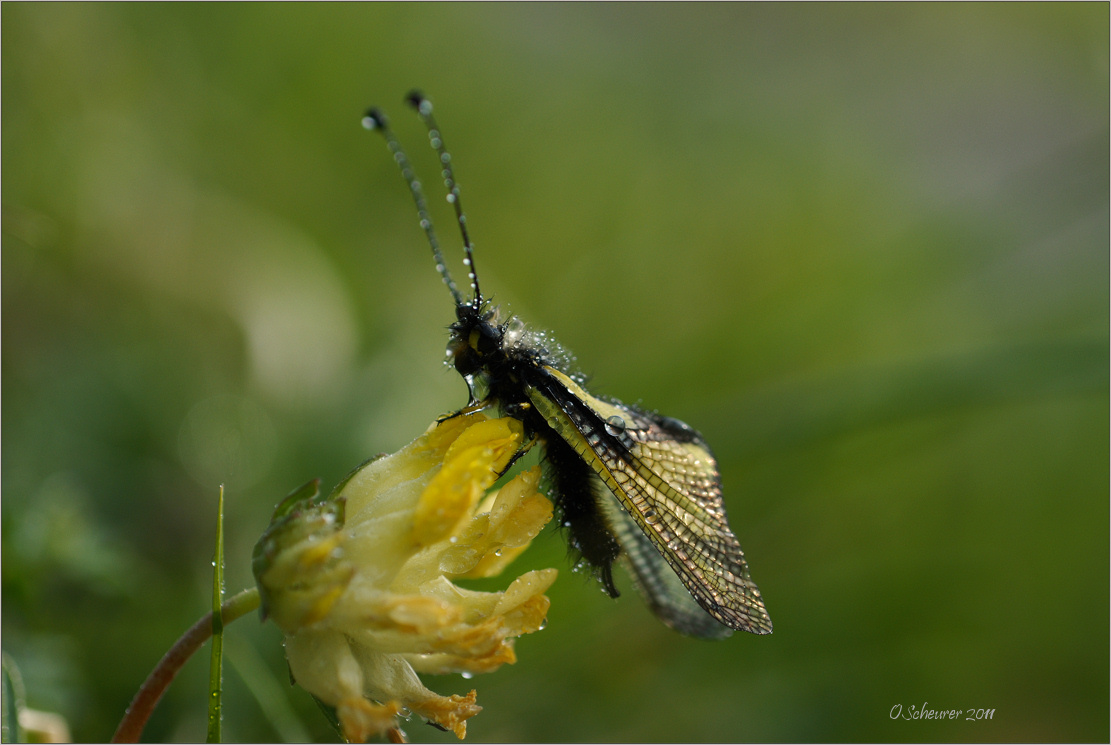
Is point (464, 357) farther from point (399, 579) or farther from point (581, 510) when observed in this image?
point (399, 579)

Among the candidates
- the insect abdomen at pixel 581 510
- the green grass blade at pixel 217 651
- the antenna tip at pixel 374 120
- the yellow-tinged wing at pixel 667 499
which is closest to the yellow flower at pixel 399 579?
the green grass blade at pixel 217 651

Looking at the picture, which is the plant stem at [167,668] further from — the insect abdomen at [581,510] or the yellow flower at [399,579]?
the insect abdomen at [581,510]

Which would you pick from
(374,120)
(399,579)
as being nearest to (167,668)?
(399,579)

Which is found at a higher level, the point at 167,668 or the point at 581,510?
the point at 581,510

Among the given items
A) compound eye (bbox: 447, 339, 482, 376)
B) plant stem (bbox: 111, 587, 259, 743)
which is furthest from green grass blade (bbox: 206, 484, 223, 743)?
compound eye (bbox: 447, 339, 482, 376)

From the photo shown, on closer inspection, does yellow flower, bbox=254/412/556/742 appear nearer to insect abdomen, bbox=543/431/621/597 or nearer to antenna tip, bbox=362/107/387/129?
insect abdomen, bbox=543/431/621/597

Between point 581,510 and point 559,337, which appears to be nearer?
point 581,510
